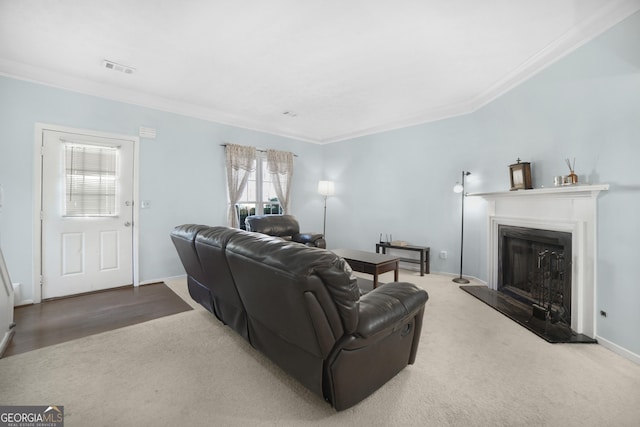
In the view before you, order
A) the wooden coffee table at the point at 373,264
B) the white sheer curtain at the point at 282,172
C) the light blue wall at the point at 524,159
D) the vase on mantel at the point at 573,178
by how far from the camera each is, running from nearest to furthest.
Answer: the light blue wall at the point at 524,159, the vase on mantel at the point at 573,178, the wooden coffee table at the point at 373,264, the white sheer curtain at the point at 282,172

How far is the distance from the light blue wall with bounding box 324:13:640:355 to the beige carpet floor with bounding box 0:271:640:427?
0.76m

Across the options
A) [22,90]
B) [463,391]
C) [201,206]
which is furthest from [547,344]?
[22,90]

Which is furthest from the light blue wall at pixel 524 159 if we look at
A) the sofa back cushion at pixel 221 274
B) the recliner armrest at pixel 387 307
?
the sofa back cushion at pixel 221 274

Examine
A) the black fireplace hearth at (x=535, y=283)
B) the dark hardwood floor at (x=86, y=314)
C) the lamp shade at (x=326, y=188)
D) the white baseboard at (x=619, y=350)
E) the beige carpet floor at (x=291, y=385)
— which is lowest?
the beige carpet floor at (x=291, y=385)

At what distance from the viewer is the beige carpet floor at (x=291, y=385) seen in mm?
1543

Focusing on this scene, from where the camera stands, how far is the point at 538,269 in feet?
10.0

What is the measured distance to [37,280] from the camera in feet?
10.9

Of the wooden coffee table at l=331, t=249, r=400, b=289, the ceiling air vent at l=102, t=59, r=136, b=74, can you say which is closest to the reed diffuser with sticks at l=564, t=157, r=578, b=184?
the wooden coffee table at l=331, t=249, r=400, b=289

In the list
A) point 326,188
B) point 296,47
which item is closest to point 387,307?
point 296,47

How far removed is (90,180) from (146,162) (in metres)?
0.70

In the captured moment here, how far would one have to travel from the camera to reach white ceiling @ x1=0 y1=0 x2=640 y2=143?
2.25 metres

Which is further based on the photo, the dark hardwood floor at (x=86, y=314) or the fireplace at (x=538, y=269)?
the fireplace at (x=538, y=269)

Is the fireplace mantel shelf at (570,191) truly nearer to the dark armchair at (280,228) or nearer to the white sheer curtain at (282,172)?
the dark armchair at (280,228)

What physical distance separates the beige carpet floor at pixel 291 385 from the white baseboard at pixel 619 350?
73 mm
